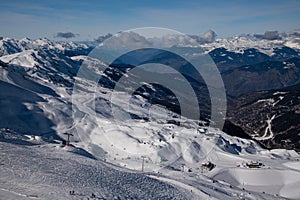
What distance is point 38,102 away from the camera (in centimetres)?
11375

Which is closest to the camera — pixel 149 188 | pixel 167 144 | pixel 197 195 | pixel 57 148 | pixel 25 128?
pixel 149 188

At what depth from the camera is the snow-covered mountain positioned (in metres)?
34.8

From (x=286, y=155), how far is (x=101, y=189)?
276 ft

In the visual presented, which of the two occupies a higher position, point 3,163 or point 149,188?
point 3,163

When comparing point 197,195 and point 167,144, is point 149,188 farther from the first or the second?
point 167,144

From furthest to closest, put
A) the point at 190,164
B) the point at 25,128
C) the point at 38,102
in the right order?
the point at 38,102 → the point at 25,128 → the point at 190,164

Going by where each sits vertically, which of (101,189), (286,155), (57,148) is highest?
(101,189)

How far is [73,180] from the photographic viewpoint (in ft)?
115

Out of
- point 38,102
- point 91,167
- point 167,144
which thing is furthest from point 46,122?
point 91,167

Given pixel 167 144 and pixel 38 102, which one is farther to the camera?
pixel 38 102

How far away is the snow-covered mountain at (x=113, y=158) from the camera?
3484cm

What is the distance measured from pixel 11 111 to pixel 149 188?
72.5 meters

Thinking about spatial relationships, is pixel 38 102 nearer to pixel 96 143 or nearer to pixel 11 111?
pixel 11 111

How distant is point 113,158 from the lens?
72562 millimetres
